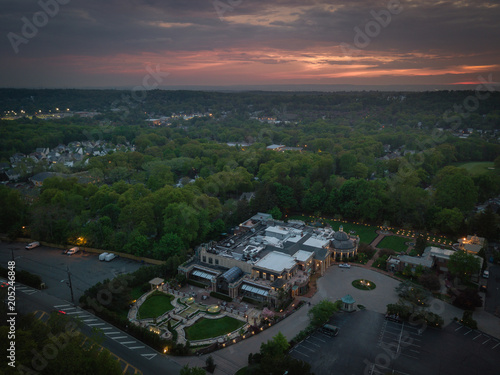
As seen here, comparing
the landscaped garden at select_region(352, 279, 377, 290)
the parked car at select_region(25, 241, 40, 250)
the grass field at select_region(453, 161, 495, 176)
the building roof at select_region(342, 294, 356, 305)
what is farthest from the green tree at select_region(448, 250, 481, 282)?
the grass field at select_region(453, 161, 495, 176)

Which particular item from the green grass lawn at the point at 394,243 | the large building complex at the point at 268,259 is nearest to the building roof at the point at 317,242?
the large building complex at the point at 268,259

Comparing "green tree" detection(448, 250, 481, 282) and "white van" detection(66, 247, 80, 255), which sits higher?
"green tree" detection(448, 250, 481, 282)

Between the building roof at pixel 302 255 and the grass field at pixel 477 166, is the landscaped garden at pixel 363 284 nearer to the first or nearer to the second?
the building roof at pixel 302 255

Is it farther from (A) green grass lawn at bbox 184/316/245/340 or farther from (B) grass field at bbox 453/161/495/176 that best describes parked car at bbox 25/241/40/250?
(B) grass field at bbox 453/161/495/176

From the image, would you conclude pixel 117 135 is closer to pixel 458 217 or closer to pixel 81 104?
pixel 81 104

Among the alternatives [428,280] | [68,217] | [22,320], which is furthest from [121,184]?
[428,280]
